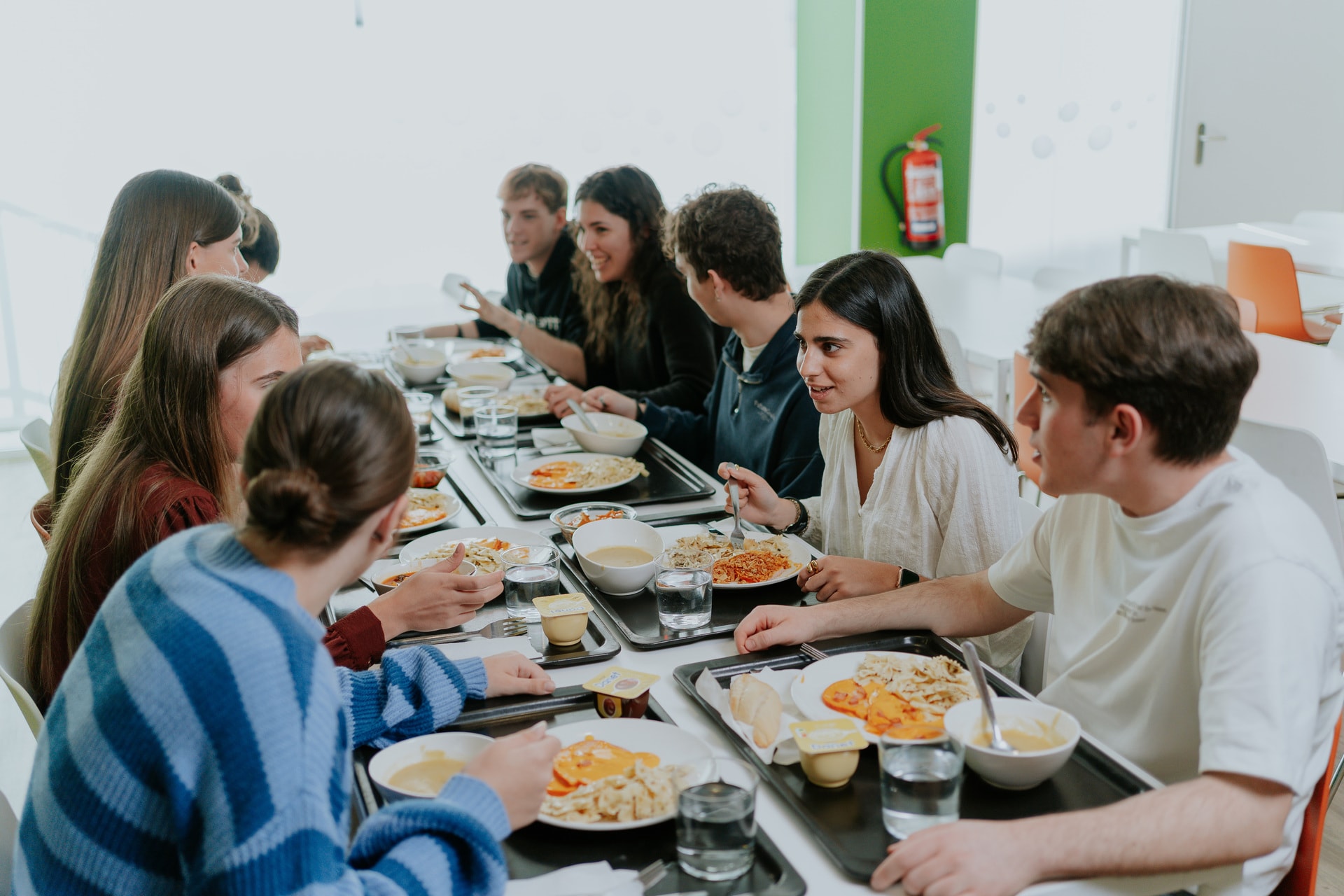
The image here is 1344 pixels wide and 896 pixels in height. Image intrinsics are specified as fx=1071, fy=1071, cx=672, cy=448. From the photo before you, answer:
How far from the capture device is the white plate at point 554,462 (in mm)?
2342

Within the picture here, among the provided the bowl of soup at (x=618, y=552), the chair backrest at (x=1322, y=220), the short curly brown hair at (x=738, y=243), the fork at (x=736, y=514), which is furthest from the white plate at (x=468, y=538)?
the chair backrest at (x=1322, y=220)

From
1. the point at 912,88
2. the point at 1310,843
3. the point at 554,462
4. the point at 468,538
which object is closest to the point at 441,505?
the point at 468,538

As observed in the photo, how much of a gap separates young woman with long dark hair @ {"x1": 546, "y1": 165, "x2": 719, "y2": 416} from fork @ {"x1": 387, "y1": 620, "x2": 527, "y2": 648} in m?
1.57

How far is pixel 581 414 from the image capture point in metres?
2.77

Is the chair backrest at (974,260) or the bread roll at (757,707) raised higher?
the chair backrest at (974,260)

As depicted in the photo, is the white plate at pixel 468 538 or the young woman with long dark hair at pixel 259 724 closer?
the young woman with long dark hair at pixel 259 724

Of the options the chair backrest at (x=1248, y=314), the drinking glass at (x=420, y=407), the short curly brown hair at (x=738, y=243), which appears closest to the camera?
the short curly brown hair at (x=738, y=243)

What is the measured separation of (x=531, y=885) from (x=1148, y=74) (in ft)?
22.1

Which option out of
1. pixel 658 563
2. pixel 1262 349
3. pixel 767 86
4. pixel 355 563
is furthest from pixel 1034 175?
pixel 355 563

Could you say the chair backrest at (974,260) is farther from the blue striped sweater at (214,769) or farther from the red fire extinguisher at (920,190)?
the blue striped sweater at (214,769)

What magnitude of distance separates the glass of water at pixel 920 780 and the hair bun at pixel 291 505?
0.60 metres

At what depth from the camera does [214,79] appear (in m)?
5.14

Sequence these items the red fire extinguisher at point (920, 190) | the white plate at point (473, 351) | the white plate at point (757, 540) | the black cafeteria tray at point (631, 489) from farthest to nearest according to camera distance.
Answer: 1. the red fire extinguisher at point (920, 190)
2. the white plate at point (473, 351)
3. the black cafeteria tray at point (631, 489)
4. the white plate at point (757, 540)

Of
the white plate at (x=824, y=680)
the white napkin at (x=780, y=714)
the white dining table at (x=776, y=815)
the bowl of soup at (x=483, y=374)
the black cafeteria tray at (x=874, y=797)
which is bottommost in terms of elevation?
the white dining table at (x=776, y=815)
